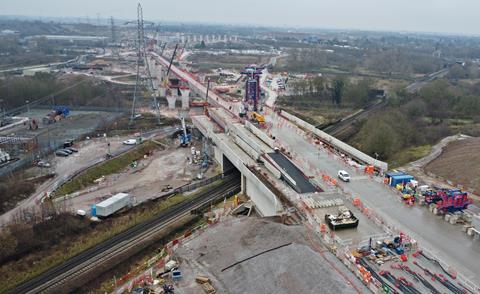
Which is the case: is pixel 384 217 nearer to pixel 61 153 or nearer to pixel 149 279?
pixel 149 279

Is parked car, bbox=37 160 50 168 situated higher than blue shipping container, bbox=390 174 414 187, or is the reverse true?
blue shipping container, bbox=390 174 414 187

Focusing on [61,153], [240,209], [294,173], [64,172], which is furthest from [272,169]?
[61,153]

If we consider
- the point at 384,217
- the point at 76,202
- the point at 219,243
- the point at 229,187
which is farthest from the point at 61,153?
the point at 384,217

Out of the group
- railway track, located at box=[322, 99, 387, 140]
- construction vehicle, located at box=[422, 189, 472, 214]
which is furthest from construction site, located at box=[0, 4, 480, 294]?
railway track, located at box=[322, 99, 387, 140]

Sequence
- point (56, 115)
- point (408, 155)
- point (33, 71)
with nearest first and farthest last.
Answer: point (408, 155) < point (56, 115) < point (33, 71)

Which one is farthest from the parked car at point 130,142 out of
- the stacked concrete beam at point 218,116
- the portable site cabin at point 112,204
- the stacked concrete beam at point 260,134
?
the portable site cabin at point 112,204

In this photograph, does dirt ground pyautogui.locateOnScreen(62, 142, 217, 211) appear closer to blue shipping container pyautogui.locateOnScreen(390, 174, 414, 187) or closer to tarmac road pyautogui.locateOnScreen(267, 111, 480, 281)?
tarmac road pyautogui.locateOnScreen(267, 111, 480, 281)

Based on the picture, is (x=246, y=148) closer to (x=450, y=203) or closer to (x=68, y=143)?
(x=450, y=203)
